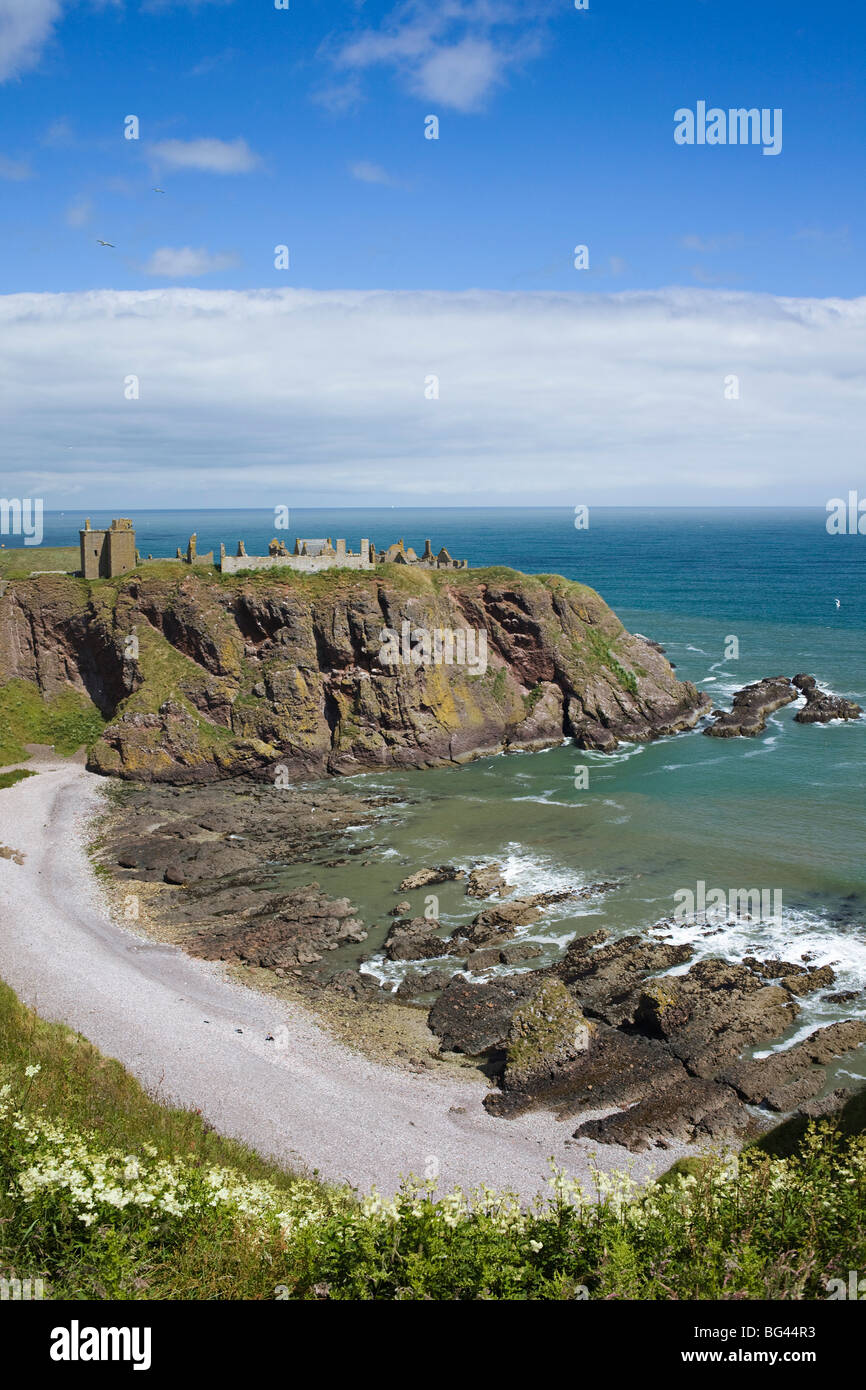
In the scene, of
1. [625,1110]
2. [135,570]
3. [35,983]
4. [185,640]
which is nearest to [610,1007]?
[625,1110]

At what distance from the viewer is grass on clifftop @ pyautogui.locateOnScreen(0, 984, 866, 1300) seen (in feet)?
43.9

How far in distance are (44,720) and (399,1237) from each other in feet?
184

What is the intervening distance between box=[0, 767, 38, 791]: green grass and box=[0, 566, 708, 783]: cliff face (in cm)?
392

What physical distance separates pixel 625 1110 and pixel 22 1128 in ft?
58.7

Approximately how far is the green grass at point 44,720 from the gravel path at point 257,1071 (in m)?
21.3

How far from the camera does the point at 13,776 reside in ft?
185

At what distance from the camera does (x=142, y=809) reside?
2071 inches

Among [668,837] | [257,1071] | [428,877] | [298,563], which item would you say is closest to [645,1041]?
[257,1071]

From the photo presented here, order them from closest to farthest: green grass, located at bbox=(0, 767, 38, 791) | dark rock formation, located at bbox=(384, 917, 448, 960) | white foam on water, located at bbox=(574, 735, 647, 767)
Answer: dark rock formation, located at bbox=(384, 917, 448, 960), green grass, located at bbox=(0, 767, 38, 791), white foam on water, located at bbox=(574, 735, 647, 767)

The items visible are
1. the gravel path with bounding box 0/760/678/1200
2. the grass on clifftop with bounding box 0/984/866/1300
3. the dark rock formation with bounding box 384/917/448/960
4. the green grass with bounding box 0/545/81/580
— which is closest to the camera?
the grass on clifftop with bounding box 0/984/866/1300

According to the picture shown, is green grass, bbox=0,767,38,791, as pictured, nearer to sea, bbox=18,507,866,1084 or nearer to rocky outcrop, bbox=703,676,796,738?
sea, bbox=18,507,866,1084

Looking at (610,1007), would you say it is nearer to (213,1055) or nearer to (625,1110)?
(625,1110)

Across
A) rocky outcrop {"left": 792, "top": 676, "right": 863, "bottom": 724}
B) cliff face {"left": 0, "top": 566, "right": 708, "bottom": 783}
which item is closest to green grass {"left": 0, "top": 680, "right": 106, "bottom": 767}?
cliff face {"left": 0, "top": 566, "right": 708, "bottom": 783}

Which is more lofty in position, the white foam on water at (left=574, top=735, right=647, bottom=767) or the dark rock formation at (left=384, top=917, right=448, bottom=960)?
the white foam on water at (left=574, top=735, right=647, bottom=767)
